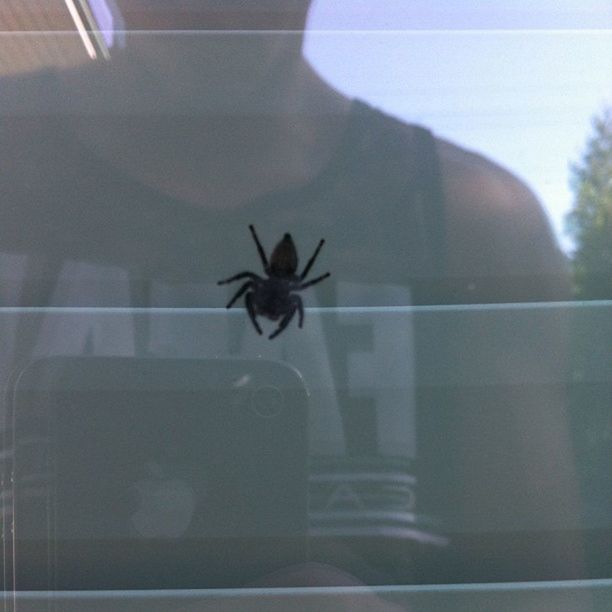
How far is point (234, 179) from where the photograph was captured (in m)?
2.59

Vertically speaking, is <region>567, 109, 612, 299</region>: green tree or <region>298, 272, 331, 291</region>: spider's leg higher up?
<region>567, 109, 612, 299</region>: green tree

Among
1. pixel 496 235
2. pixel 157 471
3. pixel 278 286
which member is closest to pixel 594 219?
pixel 496 235

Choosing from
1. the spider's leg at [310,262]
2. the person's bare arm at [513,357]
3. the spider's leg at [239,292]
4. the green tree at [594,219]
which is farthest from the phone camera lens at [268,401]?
the green tree at [594,219]

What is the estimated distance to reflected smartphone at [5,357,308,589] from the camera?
2.41 m

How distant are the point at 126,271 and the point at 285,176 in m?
0.77

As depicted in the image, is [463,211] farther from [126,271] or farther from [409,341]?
[126,271]

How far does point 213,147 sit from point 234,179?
0.16 m

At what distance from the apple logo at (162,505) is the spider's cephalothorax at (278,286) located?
27.1 inches

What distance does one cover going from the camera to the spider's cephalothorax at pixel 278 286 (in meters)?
2.49

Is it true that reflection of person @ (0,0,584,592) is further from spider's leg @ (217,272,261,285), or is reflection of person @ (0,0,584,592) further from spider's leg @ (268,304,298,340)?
spider's leg @ (268,304,298,340)

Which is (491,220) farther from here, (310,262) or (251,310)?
(251,310)

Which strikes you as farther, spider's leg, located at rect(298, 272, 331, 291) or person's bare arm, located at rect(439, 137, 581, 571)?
spider's leg, located at rect(298, 272, 331, 291)

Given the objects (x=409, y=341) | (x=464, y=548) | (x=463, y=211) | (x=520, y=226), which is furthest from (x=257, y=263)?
(x=464, y=548)

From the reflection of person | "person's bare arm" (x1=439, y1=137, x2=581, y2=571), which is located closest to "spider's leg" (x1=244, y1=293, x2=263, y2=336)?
the reflection of person
